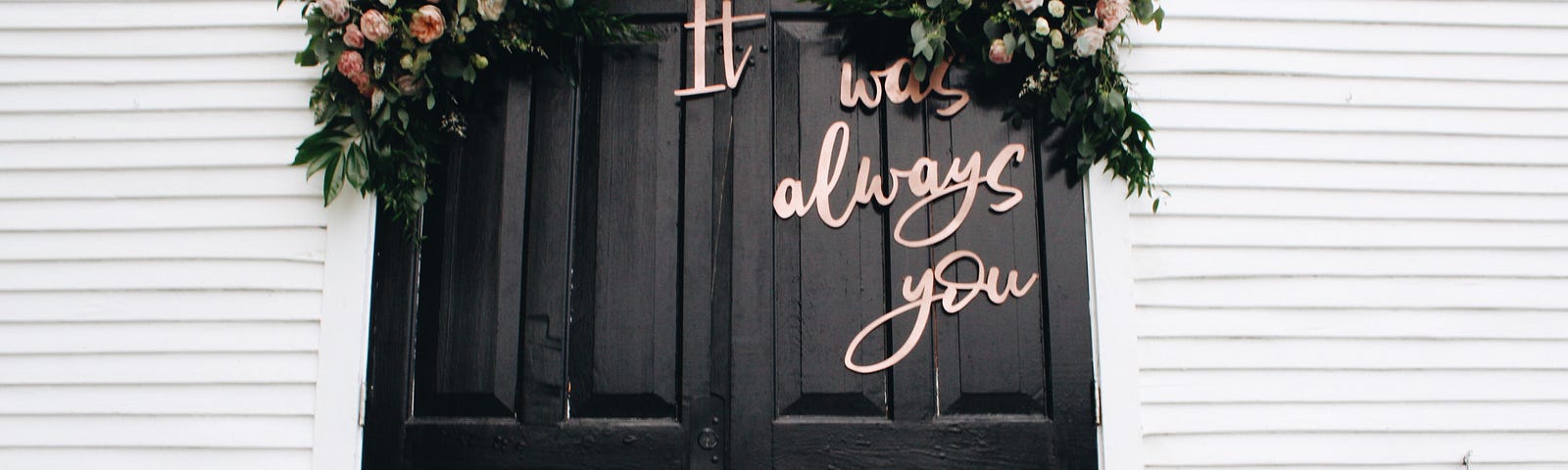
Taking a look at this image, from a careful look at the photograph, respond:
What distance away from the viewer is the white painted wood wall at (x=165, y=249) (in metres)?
2.64

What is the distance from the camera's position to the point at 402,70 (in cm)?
261

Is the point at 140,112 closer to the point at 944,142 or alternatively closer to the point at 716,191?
the point at 716,191

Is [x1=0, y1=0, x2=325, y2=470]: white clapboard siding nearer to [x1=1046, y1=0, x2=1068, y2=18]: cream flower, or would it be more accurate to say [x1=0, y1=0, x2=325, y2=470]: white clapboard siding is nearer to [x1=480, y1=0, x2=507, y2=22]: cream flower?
[x1=480, y1=0, x2=507, y2=22]: cream flower

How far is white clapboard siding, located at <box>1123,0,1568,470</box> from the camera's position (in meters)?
2.67

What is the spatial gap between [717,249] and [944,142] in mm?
686

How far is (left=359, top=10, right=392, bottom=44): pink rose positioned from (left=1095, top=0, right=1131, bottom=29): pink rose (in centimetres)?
186

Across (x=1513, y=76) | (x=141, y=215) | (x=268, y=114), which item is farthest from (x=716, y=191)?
(x=1513, y=76)

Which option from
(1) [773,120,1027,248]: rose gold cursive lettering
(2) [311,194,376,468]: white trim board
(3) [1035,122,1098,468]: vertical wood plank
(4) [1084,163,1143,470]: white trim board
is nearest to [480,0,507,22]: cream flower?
(2) [311,194,376,468]: white trim board

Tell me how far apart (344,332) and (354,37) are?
777 mm

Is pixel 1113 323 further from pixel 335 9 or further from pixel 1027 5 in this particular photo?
pixel 335 9

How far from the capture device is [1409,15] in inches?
112

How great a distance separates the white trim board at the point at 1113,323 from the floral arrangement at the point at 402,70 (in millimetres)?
1403

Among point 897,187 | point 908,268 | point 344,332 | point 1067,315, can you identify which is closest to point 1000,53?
point 897,187

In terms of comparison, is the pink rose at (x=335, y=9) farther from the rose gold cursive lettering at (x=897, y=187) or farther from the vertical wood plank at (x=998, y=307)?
the vertical wood plank at (x=998, y=307)
